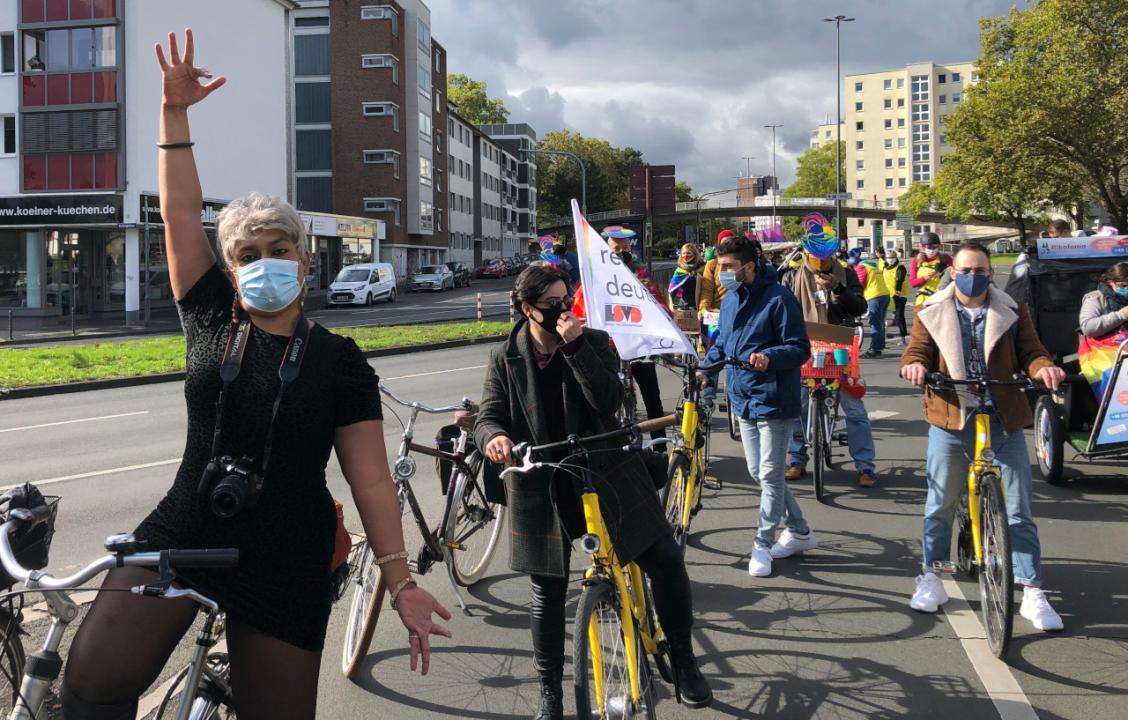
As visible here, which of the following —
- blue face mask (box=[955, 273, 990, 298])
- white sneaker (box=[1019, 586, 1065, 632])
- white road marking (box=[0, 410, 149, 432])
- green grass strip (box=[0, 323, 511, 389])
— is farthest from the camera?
green grass strip (box=[0, 323, 511, 389])

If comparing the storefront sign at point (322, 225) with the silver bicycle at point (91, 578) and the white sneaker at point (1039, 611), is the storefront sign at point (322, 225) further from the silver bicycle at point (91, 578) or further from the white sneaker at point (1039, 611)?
the silver bicycle at point (91, 578)

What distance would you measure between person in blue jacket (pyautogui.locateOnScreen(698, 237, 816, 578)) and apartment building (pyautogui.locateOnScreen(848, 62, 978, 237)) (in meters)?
142

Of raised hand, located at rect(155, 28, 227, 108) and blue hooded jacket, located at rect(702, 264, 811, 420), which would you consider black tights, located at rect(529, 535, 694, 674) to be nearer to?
raised hand, located at rect(155, 28, 227, 108)

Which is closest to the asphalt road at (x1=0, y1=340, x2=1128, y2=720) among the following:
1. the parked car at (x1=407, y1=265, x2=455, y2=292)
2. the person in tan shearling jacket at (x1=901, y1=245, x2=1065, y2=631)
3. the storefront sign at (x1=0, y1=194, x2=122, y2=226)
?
the person in tan shearling jacket at (x1=901, y1=245, x2=1065, y2=631)

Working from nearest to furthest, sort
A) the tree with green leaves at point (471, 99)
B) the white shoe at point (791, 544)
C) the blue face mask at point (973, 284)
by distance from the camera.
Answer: the blue face mask at point (973, 284) → the white shoe at point (791, 544) → the tree with green leaves at point (471, 99)

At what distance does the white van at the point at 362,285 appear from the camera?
42.1 m

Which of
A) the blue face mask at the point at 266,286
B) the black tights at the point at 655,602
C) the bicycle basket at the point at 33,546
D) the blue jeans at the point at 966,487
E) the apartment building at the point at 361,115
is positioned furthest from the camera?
the apartment building at the point at 361,115

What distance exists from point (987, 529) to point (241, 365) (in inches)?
144

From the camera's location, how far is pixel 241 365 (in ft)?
8.30

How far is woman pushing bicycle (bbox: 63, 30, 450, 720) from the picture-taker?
2.38 m

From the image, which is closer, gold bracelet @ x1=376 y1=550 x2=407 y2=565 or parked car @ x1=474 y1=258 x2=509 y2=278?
gold bracelet @ x1=376 y1=550 x2=407 y2=565

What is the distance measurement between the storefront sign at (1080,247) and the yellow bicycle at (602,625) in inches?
340

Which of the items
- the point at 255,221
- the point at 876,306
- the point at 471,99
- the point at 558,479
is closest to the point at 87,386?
Answer: the point at 876,306

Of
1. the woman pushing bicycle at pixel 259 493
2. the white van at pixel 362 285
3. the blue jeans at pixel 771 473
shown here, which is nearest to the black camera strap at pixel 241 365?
the woman pushing bicycle at pixel 259 493
